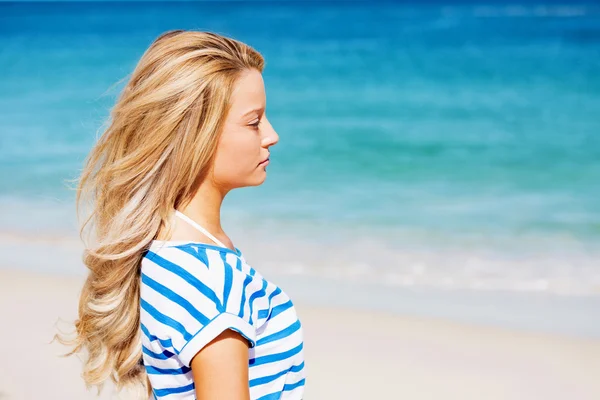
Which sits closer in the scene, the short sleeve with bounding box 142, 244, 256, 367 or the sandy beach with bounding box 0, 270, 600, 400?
the short sleeve with bounding box 142, 244, 256, 367

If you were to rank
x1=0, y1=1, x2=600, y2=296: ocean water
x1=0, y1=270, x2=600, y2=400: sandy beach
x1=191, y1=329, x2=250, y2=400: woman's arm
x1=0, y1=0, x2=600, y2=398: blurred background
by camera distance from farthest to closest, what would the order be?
x1=0, y1=1, x2=600, y2=296: ocean water → x1=0, y1=0, x2=600, y2=398: blurred background → x1=0, y1=270, x2=600, y2=400: sandy beach → x1=191, y1=329, x2=250, y2=400: woman's arm

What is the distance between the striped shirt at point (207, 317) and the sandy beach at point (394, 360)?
8.32ft

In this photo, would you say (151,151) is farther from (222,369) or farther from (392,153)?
(392,153)

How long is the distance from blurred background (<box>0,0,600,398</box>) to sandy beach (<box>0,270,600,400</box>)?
0.36 meters

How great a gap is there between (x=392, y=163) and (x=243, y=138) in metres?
9.91

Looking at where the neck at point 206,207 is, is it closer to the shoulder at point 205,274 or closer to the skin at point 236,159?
the skin at point 236,159

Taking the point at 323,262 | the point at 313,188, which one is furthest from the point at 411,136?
the point at 323,262

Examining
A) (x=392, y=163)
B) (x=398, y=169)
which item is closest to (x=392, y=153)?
(x=392, y=163)

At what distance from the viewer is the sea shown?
7.05 meters

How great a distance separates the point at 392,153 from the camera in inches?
493

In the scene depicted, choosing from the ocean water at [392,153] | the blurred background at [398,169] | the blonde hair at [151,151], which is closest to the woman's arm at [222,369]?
the blonde hair at [151,151]

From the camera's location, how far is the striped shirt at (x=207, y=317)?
1.92 meters

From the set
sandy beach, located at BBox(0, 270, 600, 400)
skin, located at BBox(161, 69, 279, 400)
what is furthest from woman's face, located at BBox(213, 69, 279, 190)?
sandy beach, located at BBox(0, 270, 600, 400)

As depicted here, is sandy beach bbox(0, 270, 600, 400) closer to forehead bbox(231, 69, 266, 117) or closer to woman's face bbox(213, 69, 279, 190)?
woman's face bbox(213, 69, 279, 190)
